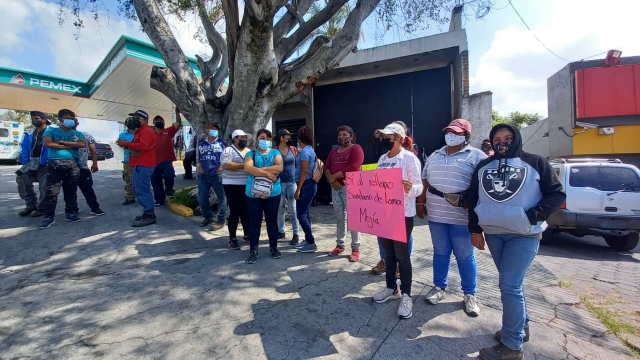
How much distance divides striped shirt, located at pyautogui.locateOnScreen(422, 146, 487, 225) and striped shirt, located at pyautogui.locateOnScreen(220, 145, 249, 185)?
2666mm

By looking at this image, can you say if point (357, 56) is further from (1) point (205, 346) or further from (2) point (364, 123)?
(1) point (205, 346)

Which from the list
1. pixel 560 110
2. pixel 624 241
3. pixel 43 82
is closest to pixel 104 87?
pixel 43 82

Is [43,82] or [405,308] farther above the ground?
[43,82]

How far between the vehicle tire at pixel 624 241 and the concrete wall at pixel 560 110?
7.80m

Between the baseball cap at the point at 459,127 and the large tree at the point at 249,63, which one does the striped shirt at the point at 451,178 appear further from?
the large tree at the point at 249,63

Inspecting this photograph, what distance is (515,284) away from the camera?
216 cm

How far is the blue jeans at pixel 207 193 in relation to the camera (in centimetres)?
532

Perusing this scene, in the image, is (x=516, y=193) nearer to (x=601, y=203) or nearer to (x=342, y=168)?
(x=342, y=168)

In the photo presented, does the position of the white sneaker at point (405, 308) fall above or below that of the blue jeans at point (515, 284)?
below

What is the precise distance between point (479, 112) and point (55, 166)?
8.85 metres

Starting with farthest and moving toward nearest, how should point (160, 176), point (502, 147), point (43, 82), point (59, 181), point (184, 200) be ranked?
point (43, 82), point (160, 176), point (184, 200), point (59, 181), point (502, 147)

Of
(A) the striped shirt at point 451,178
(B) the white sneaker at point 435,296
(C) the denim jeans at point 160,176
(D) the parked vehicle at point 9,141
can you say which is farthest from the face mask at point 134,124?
(D) the parked vehicle at point 9,141

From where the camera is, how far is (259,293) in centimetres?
316

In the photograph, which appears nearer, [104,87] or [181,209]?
[181,209]
